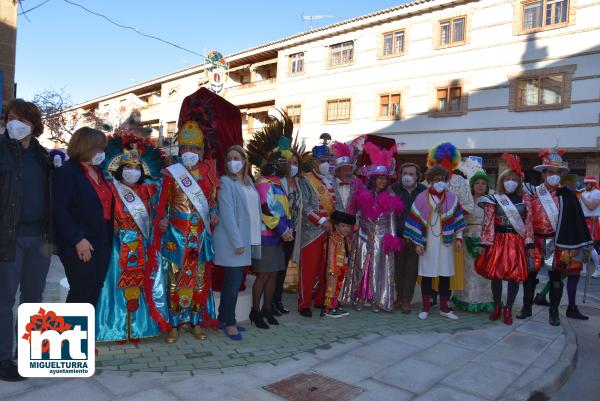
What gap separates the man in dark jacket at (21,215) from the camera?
3143mm

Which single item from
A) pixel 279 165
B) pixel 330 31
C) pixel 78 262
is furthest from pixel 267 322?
pixel 330 31

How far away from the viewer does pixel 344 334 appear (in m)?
4.84

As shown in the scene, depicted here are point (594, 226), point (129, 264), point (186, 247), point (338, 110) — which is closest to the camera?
point (129, 264)

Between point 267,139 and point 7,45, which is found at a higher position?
point 7,45

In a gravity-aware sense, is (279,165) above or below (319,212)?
above

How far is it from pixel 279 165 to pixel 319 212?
728 mm

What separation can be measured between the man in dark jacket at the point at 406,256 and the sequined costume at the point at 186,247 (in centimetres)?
271

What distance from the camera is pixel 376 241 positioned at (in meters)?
5.89

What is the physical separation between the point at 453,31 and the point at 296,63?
825cm

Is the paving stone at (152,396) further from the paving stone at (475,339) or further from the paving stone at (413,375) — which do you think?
the paving stone at (475,339)

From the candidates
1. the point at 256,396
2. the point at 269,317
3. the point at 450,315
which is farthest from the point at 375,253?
the point at 256,396

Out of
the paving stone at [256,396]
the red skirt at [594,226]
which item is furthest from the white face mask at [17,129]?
the red skirt at [594,226]

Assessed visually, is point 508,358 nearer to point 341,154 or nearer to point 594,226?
point 341,154

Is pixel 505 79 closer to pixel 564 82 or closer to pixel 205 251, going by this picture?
pixel 564 82
